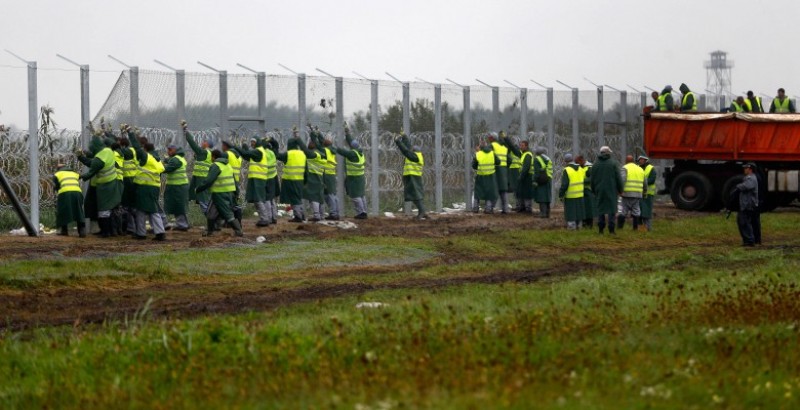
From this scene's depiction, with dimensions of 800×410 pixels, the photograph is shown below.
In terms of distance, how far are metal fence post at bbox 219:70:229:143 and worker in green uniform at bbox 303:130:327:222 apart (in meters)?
1.85

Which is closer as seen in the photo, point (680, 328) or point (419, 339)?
point (419, 339)

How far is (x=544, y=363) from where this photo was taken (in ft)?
30.8

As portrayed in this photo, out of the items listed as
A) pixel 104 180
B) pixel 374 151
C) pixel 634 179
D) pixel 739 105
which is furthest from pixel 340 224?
pixel 739 105

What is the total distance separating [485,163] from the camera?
3438cm

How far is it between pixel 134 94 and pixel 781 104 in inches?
764

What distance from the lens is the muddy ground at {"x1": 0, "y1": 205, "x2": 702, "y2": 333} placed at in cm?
1539

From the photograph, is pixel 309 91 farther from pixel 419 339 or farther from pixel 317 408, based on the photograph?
pixel 317 408

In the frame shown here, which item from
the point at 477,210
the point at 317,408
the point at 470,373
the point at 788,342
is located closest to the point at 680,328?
the point at 788,342

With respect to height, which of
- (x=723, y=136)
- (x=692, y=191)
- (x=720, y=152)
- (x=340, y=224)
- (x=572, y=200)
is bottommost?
(x=340, y=224)

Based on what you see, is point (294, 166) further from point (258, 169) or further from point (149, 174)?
point (149, 174)

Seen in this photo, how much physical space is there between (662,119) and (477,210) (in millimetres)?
5302

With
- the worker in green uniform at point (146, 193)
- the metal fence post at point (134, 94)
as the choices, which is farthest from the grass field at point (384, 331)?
the metal fence post at point (134, 94)

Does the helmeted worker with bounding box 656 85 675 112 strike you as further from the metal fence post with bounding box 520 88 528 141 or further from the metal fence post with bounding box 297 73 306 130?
the metal fence post with bounding box 297 73 306 130

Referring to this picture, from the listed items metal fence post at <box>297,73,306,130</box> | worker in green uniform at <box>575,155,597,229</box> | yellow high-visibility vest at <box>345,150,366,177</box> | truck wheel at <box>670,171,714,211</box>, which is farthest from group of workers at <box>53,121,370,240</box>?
truck wheel at <box>670,171,714,211</box>
